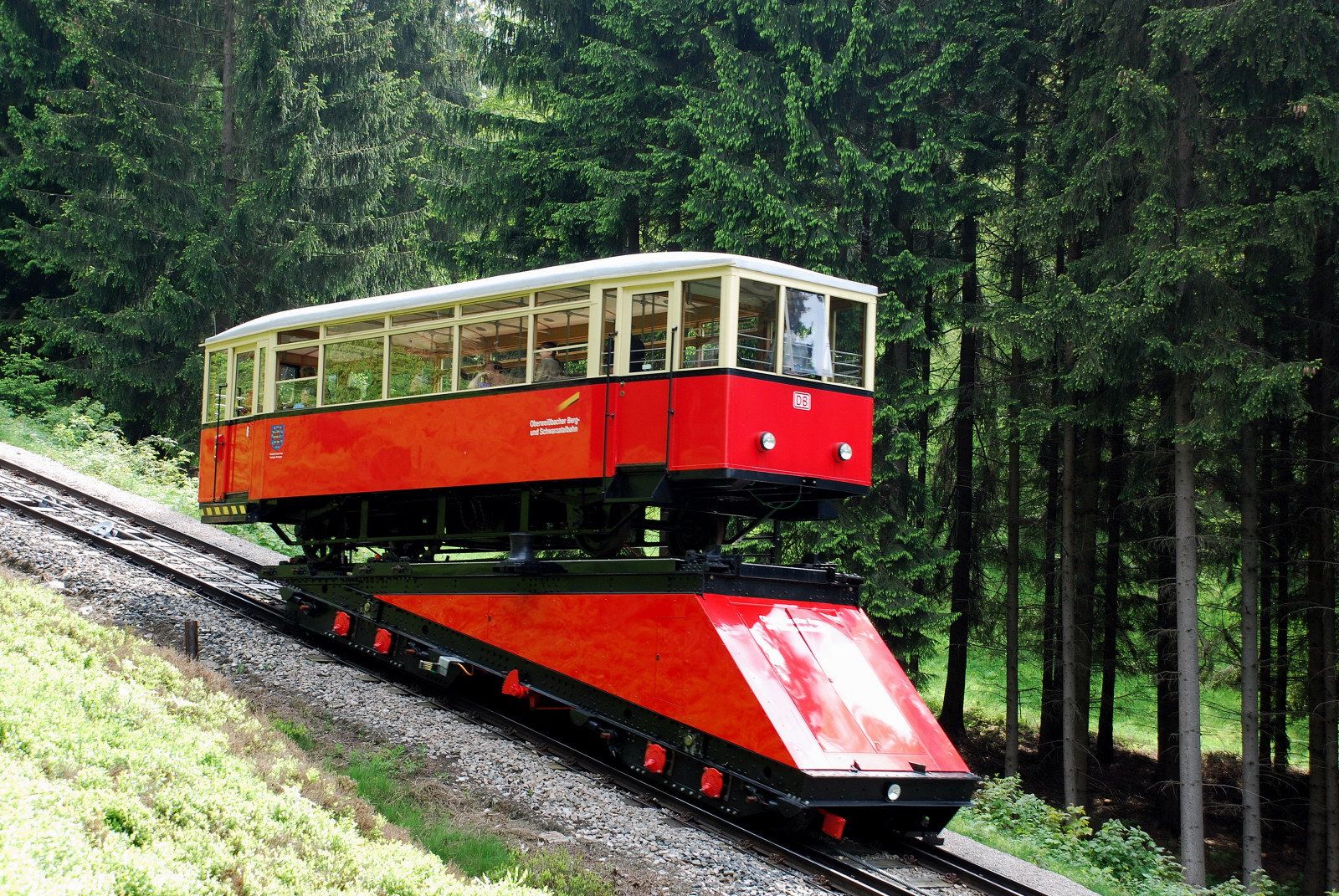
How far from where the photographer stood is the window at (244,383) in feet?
41.9

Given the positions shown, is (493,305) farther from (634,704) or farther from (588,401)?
(634,704)

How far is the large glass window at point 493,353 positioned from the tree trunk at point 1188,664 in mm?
8005

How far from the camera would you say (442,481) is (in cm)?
1074

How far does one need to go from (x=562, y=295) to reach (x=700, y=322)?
136 cm

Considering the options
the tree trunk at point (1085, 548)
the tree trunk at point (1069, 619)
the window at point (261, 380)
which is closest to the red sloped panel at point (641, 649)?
the window at point (261, 380)

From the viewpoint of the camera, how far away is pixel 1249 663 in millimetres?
14617

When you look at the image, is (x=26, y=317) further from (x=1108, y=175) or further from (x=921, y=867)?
(x=921, y=867)

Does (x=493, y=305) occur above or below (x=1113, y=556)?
above

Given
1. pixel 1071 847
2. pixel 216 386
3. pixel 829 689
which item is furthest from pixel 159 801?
pixel 216 386

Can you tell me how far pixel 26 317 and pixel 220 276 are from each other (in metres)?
5.46

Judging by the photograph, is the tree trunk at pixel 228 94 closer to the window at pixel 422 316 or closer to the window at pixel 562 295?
the window at pixel 422 316

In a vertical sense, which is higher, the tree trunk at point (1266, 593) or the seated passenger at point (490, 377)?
the seated passenger at point (490, 377)

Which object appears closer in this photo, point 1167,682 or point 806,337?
point 806,337

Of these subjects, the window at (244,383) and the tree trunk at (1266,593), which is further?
the tree trunk at (1266,593)
